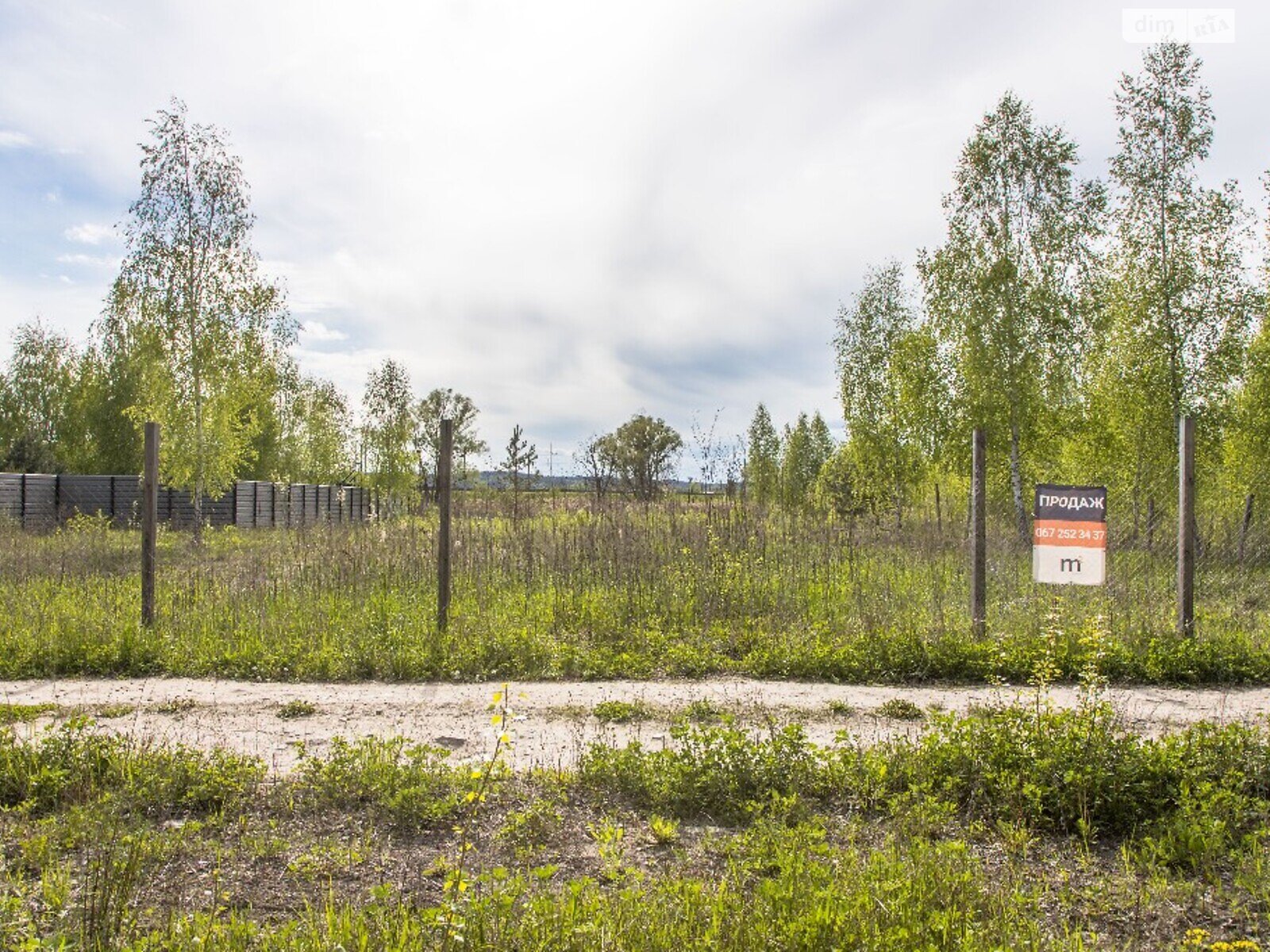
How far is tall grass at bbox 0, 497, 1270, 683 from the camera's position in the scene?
804 centimetres

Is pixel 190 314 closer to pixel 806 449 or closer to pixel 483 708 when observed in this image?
pixel 483 708

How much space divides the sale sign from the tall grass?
1.27 ft

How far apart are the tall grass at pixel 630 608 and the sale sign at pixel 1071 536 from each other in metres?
0.39

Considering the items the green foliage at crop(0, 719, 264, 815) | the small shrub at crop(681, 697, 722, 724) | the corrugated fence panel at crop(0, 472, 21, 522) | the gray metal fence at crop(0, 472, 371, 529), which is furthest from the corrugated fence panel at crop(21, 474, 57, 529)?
the small shrub at crop(681, 697, 722, 724)

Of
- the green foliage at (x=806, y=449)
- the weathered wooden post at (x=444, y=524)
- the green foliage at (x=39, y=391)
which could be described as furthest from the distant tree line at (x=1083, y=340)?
the green foliage at (x=39, y=391)

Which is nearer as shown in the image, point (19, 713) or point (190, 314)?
point (19, 713)

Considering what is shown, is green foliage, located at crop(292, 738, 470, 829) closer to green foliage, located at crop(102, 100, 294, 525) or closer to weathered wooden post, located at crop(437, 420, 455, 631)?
weathered wooden post, located at crop(437, 420, 455, 631)

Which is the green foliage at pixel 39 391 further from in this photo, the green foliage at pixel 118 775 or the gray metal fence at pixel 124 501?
the green foliage at pixel 118 775

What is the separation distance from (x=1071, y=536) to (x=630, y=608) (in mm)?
4799

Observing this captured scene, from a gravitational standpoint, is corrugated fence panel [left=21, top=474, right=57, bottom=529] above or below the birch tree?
below

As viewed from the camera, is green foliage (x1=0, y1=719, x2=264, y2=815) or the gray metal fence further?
the gray metal fence

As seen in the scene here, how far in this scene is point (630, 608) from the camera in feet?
31.2

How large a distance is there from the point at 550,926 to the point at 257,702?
4981 mm

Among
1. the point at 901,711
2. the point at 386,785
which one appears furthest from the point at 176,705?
the point at 901,711
